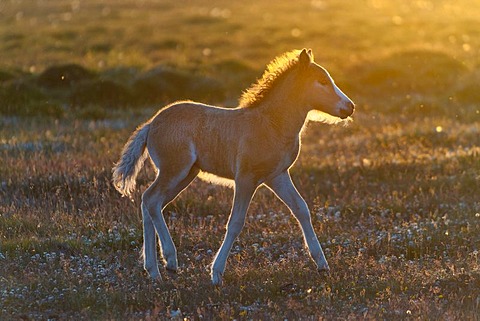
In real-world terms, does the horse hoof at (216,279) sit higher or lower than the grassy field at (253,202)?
higher

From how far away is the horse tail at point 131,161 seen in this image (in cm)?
1002

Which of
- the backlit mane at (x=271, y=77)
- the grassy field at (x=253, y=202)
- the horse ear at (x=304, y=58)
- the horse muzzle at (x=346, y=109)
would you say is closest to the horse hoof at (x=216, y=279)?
the grassy field at (x=253, y=202)

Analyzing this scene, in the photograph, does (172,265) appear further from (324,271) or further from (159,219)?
(324,271)

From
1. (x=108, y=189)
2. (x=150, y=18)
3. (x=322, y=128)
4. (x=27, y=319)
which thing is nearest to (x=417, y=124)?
(x=322, y=128)

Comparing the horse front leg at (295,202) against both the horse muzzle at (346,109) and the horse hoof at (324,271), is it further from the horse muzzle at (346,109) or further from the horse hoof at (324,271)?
the horse muzzle at (346,109)

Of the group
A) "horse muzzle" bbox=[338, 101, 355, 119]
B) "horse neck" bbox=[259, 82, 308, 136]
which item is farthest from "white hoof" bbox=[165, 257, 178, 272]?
"horse muzzle" bbox=[338, 101, 355, 119]

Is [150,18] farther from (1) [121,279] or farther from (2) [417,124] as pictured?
(1) [121,279]

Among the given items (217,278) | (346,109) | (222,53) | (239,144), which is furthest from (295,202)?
(222,53)

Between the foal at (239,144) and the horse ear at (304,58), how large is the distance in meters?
0.01

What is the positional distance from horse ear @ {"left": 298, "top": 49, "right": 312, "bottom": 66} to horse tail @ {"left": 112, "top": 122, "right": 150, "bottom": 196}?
1913 millimetres

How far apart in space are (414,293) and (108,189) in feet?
18.8

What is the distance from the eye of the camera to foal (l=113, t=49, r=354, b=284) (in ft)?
30.9

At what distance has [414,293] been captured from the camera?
8945 millimetres

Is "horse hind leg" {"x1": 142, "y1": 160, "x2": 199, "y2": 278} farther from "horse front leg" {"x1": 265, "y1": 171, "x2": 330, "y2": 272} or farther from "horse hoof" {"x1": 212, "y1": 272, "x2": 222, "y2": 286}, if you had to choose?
"horse front leg" {"x1": 265, "y1": 171, "x2": 330, "y2": 272}
